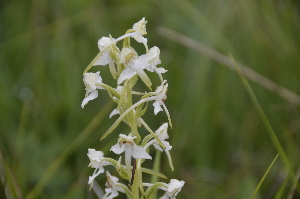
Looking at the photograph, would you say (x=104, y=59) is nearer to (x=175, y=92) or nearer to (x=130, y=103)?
(x=130, y=103)

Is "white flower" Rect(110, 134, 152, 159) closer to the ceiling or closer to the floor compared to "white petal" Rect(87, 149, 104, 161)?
closer to the ceiling

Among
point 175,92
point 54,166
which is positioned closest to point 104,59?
point 54,166

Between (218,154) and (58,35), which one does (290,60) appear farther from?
(58,35)

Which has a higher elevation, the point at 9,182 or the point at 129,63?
the point at 129,63

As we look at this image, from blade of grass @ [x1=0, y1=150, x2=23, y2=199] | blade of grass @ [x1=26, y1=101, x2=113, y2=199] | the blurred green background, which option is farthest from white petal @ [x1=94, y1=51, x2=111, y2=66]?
the blurred green background

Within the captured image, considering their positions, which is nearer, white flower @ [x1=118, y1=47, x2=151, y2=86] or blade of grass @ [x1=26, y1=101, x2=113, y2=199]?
white flower @ [x1=118, y1=47, x2=151, y2=86]

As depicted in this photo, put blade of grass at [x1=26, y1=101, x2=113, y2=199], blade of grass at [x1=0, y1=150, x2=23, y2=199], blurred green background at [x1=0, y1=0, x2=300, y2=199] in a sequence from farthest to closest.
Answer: blurred green background at [x1=0, y1=0, x2=300, y2=199] < blade of grass at [x1=26, y1=101, x2=113, y2=199] < blade of grass at [x1=0, y1=150, x2=23, y2=199]

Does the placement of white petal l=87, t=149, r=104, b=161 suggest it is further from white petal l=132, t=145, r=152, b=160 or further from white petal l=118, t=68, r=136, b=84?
white petal l=118, t=68, r=136, b=84

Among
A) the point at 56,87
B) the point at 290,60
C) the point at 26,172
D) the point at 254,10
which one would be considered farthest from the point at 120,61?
the point at 254,10

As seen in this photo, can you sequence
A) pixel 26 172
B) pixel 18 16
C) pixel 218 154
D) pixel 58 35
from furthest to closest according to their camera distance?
1. pixel 18 16
2. pixel 58 35
3. pixel 218 154
4. pixel 26 172
